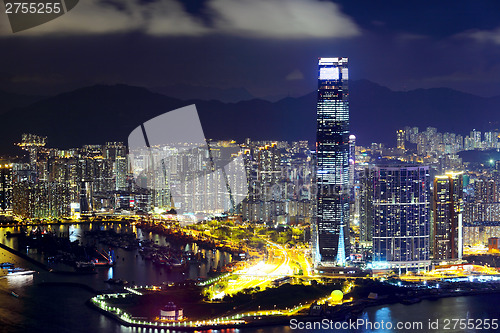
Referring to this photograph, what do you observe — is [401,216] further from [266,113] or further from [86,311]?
[266,113]

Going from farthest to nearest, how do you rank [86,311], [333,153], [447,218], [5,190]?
[5,190], [333,153], [447,218], [86,311]

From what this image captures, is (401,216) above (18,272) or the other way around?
above

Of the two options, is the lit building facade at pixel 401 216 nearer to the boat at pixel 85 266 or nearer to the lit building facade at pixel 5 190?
the boat at pixel 85 266

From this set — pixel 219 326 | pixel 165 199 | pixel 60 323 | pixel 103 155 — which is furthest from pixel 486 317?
pixel 103 155

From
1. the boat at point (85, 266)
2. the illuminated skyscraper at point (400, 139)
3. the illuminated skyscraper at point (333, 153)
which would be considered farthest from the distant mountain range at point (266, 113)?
the boat at point (85, 266)

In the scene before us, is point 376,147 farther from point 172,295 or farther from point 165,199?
point 172,295

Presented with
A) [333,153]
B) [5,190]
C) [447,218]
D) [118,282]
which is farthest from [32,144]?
[447,218]
